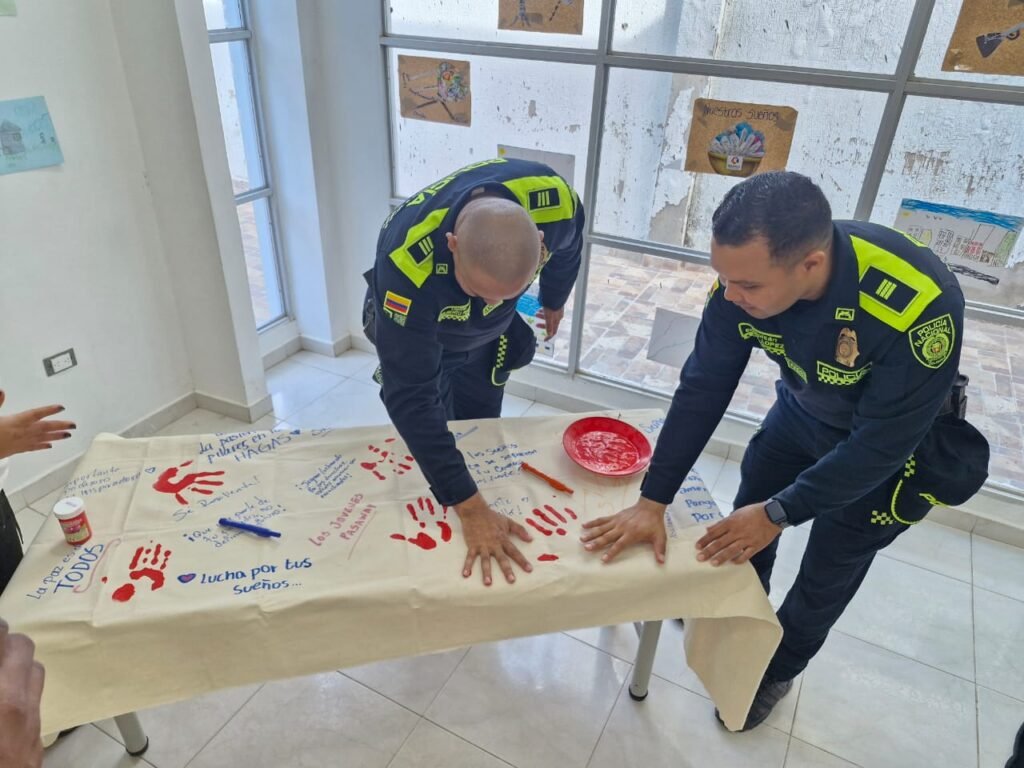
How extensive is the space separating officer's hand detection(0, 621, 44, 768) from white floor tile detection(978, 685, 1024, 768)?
206 centimetres

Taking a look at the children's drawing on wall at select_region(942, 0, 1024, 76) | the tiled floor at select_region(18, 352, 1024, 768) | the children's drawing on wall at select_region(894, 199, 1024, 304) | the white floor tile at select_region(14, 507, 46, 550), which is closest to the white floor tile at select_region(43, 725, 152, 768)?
the tiled floor at select_region(18, 352, 1024, 768)

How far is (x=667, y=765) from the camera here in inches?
67.6

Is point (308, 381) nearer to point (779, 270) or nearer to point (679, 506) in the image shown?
point (679, 506)

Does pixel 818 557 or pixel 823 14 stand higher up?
pixel 823 14

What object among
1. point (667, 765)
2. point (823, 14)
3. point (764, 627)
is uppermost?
point (823, 14)

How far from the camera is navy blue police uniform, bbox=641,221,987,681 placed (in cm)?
125

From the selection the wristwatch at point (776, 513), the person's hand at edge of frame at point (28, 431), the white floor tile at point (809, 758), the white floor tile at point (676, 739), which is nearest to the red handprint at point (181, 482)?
the person's hand at edge of frame at point (28, 431)

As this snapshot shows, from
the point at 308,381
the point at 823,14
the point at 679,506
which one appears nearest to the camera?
the point at 679,506

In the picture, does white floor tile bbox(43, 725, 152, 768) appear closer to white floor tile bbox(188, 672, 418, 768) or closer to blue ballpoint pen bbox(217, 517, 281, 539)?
white floor tile bbox(188, 672, 418, 768)

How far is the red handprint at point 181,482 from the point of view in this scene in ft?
5.02

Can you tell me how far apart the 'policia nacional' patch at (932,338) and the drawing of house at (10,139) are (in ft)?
8.10

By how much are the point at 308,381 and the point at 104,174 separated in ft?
3.91

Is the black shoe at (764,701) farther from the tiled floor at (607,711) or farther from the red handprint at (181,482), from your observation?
the red handprint at (181,482)

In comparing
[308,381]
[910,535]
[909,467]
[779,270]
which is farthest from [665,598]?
[308,381]
